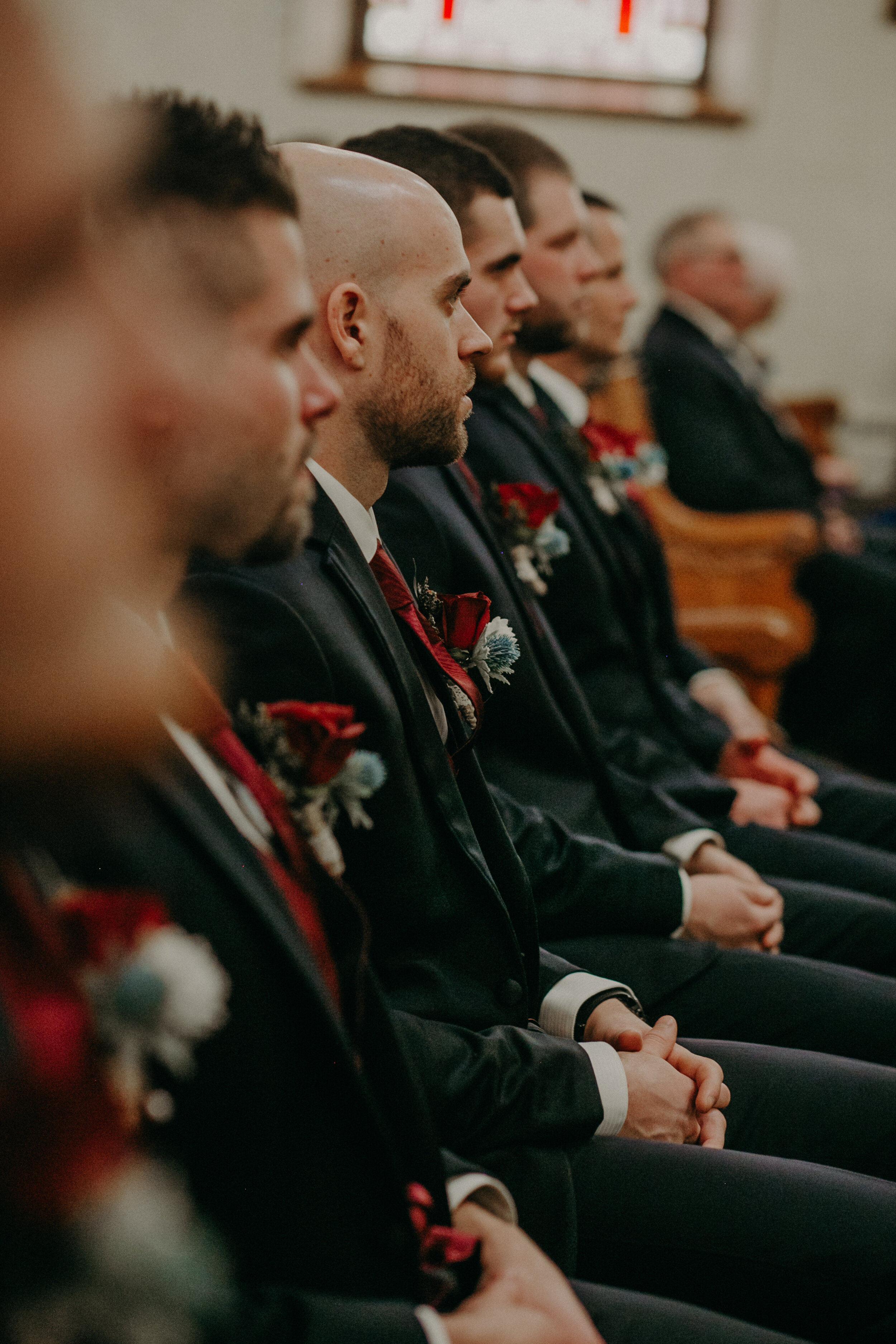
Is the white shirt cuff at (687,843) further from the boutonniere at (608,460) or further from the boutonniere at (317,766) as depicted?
the boutonniere at (317,766)

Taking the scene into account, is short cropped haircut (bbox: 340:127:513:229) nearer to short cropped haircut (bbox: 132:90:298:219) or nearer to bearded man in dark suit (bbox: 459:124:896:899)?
bearded man in dark suit (bbox: 459:124:896:899)

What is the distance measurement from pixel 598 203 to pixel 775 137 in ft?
11.7

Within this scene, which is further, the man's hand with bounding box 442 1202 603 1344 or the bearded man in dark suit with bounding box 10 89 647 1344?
the man's hand with bounding box 442 1202 603 1344

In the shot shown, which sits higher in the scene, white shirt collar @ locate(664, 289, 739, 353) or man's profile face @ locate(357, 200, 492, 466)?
man's profile face @ locate(357, 200, 492, 466)

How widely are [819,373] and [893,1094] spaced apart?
592cm

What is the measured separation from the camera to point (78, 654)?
884 millimetres

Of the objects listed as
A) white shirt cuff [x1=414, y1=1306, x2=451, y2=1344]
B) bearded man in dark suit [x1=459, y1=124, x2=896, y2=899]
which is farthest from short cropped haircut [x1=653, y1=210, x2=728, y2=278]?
white shirt cuff [x1=414, y1=1306, x2=451, y2=1344]

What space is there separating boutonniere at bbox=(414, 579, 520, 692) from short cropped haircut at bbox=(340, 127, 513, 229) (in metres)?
0.78

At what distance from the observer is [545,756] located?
6.82 feet

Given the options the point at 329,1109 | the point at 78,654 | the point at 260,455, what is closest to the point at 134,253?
the point at 260,455

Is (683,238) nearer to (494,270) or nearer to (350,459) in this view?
(494,270)

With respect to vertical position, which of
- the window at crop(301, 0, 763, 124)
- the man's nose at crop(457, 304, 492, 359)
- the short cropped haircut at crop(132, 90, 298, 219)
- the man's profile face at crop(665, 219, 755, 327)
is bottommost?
the man's profile face at crop(665, 219, 755, 327)

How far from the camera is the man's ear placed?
152cm

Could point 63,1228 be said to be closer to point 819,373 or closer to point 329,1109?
point 329,1109
